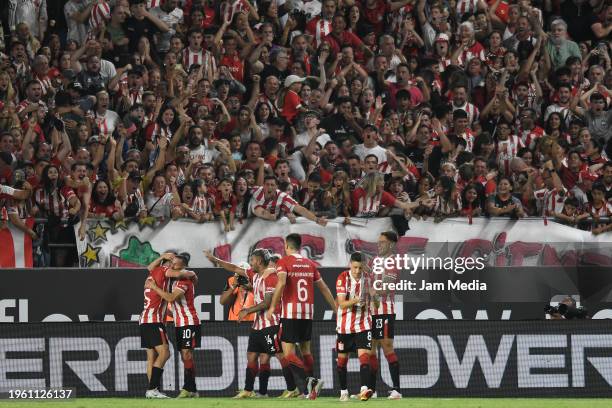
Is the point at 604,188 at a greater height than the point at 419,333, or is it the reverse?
the point at 604,188

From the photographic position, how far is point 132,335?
15773 mm

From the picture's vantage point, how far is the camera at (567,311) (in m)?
16.4

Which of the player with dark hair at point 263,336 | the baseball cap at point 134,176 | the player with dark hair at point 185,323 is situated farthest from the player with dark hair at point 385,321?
the baseball cap at point 134,176

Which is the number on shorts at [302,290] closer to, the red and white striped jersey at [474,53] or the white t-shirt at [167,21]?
the white t-shirt at [167,21]

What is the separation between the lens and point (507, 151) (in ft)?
66.6

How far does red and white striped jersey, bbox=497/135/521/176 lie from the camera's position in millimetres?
20000

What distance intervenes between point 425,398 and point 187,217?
3967 mm

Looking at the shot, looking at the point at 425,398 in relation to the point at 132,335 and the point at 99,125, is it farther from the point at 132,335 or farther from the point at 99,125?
the point at 99,125

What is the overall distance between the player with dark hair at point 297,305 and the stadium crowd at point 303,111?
105 inches

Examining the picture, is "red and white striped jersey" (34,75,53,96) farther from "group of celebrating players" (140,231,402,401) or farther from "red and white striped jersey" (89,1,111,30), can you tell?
"group of celebrating players" (140,231,402,401)

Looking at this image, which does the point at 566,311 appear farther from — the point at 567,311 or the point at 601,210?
the point at 601,210

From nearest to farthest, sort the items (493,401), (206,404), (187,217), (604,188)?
(206,404)
(493,401)
(187,217)
(604,188)

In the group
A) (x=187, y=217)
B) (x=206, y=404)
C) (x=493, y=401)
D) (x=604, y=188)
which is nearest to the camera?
(x=206, y=404)

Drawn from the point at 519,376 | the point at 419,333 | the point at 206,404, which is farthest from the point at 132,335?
the point at 519,376
